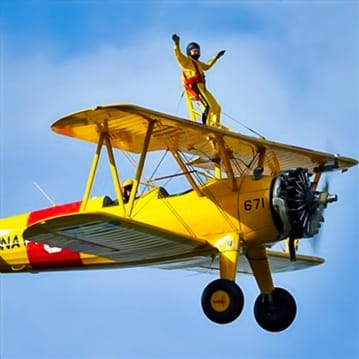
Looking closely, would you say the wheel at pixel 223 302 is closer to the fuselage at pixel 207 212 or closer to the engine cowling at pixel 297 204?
the fuselage at pixel 207 212

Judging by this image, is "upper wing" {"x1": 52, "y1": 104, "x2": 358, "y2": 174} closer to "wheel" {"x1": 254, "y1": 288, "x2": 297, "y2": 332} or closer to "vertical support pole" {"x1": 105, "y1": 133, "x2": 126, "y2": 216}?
"vertical support pole" {"x1": 105, "y1": 133, "x2": 126, "y2": 216}

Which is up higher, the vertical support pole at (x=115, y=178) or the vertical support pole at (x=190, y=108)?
the vertical support pole at (x=190, y=108)

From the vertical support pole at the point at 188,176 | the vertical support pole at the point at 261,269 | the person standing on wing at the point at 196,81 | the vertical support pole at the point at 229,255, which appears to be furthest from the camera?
the person standing on wing at the point at 196,81

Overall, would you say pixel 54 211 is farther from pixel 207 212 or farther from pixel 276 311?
pixel 276 311

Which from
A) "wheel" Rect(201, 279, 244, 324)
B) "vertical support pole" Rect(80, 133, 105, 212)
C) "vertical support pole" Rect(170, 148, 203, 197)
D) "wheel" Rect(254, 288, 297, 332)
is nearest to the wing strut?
"vertical support pole" Rect(80, 133, 105, 212)

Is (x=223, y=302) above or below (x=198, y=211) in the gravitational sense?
→ below

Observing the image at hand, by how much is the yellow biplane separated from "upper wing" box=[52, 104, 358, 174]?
0.5 inches

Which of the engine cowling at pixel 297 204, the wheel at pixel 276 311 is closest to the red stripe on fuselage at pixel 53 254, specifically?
the wheel at pixel 276 311

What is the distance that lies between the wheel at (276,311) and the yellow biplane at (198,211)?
1 cm

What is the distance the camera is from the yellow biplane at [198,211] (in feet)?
53.5

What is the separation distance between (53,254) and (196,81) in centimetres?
311

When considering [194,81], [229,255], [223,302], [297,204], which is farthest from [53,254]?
[297,204]

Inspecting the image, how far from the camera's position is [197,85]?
18281 millimetres

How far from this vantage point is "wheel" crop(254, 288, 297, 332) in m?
17.4
